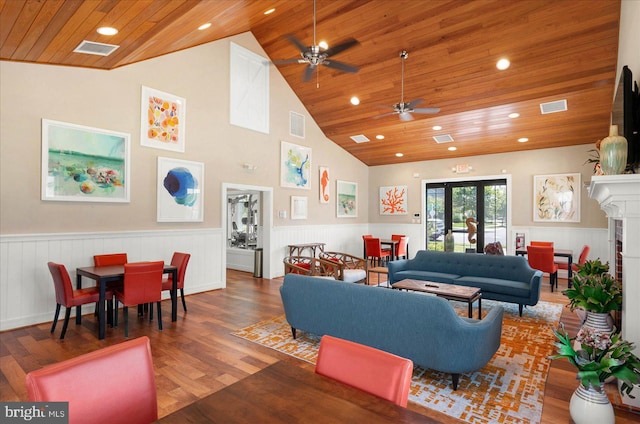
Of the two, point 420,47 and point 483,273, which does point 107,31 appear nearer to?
point 420,47

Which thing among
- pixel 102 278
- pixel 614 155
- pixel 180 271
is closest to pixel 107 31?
pixel 102 278

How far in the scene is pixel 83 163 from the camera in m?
4.75

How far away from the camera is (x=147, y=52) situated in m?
5.03

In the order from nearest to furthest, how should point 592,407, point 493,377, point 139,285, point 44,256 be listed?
1. point 592,407
2. point 493,377
3. point 139,285
4. point 44,256

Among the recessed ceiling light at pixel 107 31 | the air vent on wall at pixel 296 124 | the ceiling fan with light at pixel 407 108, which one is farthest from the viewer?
the air vent on wall at pixel 296 124

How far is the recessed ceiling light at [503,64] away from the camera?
5.60m

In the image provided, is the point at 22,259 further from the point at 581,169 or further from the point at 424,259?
the point at 581,169

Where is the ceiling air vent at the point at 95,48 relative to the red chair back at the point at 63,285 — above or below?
above

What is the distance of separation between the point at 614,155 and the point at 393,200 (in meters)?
8.10

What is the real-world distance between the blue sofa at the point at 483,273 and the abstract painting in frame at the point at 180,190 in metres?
3.71

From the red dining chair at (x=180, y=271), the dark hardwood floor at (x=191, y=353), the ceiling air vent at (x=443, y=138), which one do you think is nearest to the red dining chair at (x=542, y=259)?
the dark hardwood floor at (x=191, y=353)

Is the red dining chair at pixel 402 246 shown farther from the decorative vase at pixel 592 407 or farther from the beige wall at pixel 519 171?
the decorative vase at pixel 592 407

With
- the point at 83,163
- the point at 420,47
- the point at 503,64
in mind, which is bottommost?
the point at 83,163

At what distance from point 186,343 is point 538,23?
6.40 m
